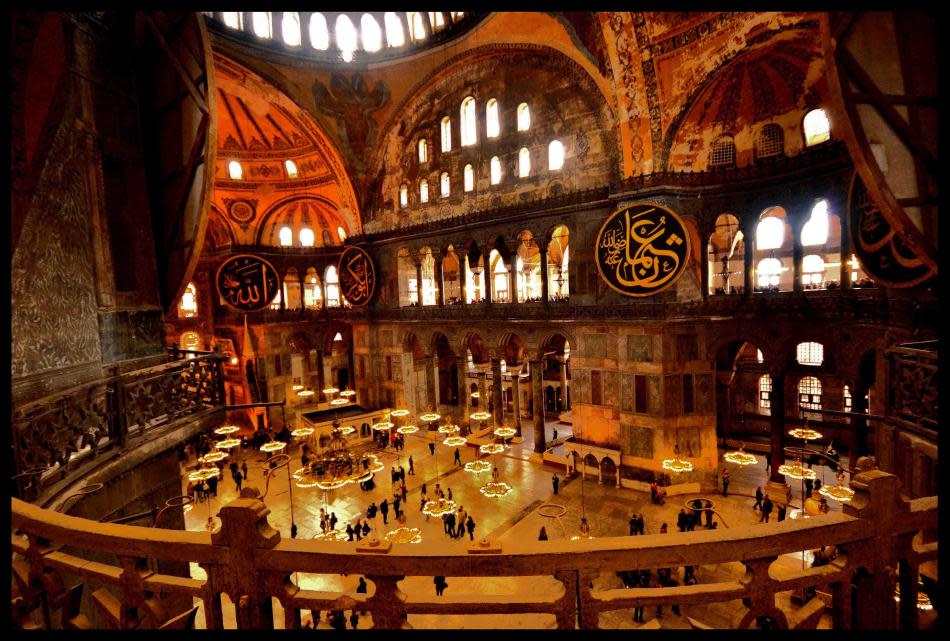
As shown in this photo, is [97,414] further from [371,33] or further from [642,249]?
[371,33]

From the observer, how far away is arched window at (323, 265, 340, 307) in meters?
23.2

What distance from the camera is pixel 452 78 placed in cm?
1689

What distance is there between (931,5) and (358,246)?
1902cm

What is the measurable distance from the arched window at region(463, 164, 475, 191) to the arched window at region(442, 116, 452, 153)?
4.22ft

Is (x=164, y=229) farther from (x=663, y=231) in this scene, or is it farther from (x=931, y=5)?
(x=663, y=231)

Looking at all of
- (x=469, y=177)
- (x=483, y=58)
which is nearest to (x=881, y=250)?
(x=469, y=177)

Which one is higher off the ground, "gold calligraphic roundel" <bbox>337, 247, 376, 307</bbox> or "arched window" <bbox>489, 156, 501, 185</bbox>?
"arched window" <bbox>489, 156, 501, 185</bbox>

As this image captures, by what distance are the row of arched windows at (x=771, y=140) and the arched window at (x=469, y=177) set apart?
26.4ft

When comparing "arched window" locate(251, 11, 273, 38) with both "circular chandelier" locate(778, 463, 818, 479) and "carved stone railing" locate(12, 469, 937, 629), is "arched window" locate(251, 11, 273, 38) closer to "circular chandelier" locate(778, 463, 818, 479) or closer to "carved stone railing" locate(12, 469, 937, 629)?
"carved stone railing" locate(12, 469, 937, 629)

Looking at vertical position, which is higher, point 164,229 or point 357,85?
point 357,85

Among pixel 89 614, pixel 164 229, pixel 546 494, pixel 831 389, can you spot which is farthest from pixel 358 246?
pixel 831 389

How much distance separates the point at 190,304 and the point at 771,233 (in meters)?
26.5

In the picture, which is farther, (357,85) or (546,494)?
(357,85)

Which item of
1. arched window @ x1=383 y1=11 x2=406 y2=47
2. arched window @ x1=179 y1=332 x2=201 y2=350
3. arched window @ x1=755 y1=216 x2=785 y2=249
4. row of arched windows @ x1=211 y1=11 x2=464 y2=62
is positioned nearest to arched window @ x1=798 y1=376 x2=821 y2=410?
arched window @ x1=755 y1=216 x2=785 y2=249
